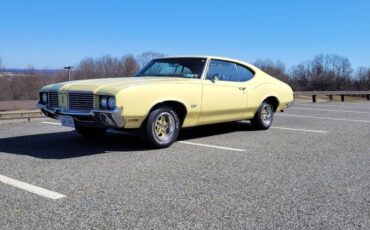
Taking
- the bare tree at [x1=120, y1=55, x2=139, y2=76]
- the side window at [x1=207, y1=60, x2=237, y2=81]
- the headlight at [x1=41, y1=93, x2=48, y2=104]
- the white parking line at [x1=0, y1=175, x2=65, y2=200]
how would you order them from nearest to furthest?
the white parking line at [x1=0, y1=175, x2=65, y2=200] → the headlight at [x1=41, y1=93, x2=48, y2=104] → the side window at [x1=207, y1=60, x2=237, y2=81] → the bare tree at [x1=120, y1=55, x2=139, y2=76]

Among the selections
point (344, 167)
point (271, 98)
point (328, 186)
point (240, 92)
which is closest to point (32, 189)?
point (328, 186)

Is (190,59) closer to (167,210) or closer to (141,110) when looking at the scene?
(141,110)

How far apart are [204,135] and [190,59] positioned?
1.41 m

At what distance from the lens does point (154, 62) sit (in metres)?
8.12

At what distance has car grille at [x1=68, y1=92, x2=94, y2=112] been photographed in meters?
6.06

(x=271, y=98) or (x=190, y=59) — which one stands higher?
(x=190, y=59)

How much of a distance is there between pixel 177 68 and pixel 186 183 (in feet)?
11.2

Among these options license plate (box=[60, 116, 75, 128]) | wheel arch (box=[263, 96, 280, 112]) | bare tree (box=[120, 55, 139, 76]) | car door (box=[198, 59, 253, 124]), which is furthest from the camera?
bare tree (box=[120, 55, 139, 76])

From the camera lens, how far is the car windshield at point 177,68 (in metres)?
7.45

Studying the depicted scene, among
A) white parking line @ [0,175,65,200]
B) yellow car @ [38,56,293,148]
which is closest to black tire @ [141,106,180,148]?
yellow car @ [38,56,293,148]

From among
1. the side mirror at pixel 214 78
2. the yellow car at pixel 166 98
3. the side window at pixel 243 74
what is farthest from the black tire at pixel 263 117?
the side mirror at pixel 214 78

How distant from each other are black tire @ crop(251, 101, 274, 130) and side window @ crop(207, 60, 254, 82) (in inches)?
28.1

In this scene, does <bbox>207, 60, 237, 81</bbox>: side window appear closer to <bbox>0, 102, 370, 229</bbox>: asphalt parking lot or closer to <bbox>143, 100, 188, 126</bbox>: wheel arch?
<bbox>143, 100, 188, 126</bbox>: wheel arch

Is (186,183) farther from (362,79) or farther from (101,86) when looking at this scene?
(362,79)
